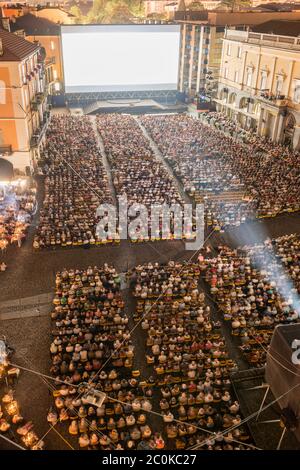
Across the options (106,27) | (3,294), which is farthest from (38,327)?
(106,27)

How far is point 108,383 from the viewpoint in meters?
15.8

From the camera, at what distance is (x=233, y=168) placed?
3778cm

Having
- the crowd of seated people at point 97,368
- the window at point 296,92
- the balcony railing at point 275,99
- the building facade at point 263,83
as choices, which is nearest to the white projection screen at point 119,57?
the building facade at point 263,83

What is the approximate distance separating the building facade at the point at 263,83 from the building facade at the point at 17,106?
1101 inches

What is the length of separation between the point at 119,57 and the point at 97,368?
57.8 meters

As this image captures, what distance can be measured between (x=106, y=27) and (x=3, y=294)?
52482mm

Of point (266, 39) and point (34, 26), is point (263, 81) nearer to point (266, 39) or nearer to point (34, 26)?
point (266, 39)

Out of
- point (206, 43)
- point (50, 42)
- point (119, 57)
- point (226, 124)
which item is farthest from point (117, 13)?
point (226, 124)

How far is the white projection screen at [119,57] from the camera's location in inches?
2414

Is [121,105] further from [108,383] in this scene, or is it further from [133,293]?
[108,383]

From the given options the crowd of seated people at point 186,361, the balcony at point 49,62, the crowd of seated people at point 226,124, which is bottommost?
the crowd of seated people at point 226,124

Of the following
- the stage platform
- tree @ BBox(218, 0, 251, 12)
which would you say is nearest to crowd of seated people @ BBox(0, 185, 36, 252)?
the stage platform

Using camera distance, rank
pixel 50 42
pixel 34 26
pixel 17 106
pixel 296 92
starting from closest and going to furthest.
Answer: pixel 17 106
pixel 296 92
pixel 50 42
pixel 34 26

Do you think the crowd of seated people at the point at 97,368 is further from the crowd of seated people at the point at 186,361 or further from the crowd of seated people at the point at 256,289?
the crowd of seated people at the point at 256,289
